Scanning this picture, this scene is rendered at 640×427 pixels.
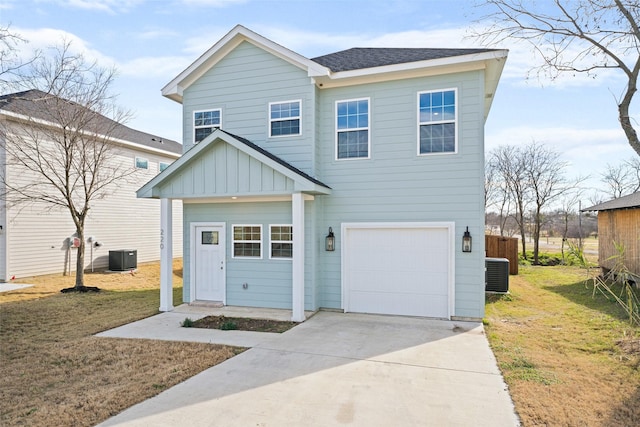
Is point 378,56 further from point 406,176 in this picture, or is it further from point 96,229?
point 96,229

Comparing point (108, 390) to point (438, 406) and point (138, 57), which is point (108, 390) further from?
point (138, 57)

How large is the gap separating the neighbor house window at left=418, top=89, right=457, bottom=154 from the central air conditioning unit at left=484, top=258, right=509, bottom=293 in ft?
13.6

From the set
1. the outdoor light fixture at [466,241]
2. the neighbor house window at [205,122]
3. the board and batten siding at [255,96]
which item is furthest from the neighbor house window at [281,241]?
the outdoor light fixture at [466,241]

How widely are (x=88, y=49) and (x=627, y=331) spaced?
15369 mm

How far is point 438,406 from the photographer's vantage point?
4.11 m

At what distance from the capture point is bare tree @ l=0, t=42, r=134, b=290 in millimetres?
11062

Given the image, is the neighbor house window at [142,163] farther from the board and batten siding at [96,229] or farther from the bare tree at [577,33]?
the bare tree at [577,33]

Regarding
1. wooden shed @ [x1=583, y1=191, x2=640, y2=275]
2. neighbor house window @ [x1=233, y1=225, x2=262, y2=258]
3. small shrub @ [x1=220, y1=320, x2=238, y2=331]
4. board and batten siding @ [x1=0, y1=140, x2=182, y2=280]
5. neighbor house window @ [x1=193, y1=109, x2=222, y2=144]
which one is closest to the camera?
small shrub @ [x1=220, y1=320, x2=238, y2=331]

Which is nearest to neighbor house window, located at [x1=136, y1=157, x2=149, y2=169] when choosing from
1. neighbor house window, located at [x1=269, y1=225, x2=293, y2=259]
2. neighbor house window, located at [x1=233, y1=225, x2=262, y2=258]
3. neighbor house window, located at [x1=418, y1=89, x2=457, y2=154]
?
neighbor house window, located at [x1=233, y1=225, x2=262, y2=258]

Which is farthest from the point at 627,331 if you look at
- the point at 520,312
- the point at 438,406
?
the point at 438,406

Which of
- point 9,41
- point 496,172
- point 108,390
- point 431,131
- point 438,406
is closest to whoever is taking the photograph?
point 438,406

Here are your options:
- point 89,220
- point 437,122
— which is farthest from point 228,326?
point 89,220

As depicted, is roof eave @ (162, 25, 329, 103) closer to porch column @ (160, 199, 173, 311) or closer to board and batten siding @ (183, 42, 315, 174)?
board and batten siding @ (183, 42, 315, 174)

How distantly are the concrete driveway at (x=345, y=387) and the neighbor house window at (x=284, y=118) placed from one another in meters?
4.77
